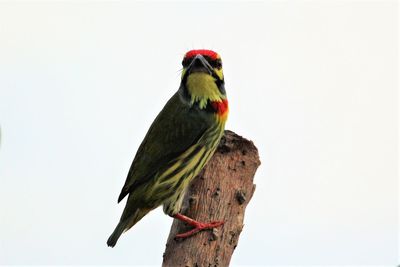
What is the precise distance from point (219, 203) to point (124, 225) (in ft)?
2.99

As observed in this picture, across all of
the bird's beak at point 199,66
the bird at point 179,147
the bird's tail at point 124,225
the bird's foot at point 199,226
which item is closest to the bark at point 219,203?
the bird's foot at point 199,226

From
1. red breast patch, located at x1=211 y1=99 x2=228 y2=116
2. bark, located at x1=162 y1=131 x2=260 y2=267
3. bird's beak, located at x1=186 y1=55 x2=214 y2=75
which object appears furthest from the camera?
red breast patch, located at x1=211 y1=99 x2=228 y2=116

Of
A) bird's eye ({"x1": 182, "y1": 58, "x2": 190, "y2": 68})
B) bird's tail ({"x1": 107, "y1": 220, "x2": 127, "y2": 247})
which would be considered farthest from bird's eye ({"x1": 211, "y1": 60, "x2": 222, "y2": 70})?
bird's tail ({"x1": 107, "y1": 220, "x2": 127, "y2": 247})

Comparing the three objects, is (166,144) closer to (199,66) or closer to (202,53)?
(199,66)

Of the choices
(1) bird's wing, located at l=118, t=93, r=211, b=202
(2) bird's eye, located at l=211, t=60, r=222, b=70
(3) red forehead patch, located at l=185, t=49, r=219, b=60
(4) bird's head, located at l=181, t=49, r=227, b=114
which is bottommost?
(1) bird's wing, located at l=118, t=93, r=211, b=202

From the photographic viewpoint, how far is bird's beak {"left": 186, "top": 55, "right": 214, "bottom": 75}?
184 inches

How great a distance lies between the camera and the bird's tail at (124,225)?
472cm

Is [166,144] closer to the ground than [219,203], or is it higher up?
higher up

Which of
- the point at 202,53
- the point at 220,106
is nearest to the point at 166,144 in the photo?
the point at 220,106

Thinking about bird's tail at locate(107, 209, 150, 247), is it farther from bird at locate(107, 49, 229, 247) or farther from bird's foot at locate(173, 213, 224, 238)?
bird's foot at locate(173, 213, 224, 238)

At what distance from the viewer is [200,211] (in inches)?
175

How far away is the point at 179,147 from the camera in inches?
190

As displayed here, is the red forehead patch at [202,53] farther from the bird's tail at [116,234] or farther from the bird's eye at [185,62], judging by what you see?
the bird's tail at [116,234]

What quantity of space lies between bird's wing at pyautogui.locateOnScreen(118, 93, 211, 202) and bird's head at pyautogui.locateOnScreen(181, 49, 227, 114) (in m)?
0.13
